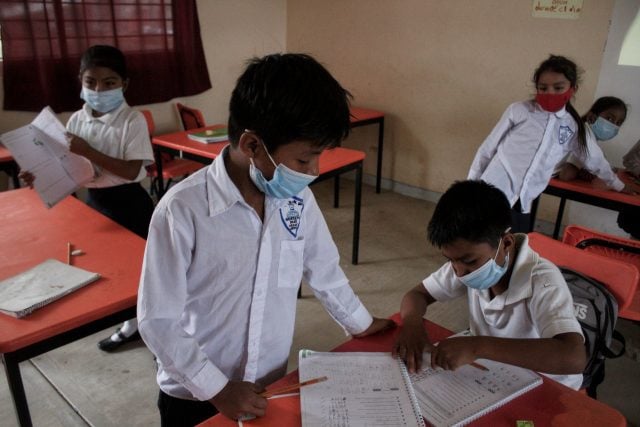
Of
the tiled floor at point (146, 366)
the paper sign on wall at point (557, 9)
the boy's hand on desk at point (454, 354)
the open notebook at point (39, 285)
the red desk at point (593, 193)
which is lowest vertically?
the tiled floor at point (146, 366)

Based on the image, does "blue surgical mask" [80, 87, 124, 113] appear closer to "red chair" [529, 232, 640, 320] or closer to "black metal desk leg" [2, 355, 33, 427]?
"black metal desk leg" [2, 355, 33, 427]

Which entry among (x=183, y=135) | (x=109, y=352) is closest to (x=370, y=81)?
(x=183, y=135)

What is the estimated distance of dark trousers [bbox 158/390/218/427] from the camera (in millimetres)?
1167

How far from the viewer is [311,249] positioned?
1.20 meters

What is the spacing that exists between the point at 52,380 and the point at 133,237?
3.09 ft

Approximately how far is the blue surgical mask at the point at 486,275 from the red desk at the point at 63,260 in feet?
2.90

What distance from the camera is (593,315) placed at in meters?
1.40

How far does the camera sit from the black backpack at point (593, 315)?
1405 mm

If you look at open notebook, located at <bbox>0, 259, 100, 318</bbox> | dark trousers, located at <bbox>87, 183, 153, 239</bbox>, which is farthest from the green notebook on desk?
open notebook, located at <bbox>0, 259, 100, 318</bbox>

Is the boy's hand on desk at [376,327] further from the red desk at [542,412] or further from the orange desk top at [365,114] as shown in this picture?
the orange desk top at [365,114]

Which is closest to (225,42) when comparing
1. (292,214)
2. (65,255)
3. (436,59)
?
(436,59)

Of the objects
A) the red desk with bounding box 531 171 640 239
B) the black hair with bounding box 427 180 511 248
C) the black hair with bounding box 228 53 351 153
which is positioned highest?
the black hair with bounding box 228 53 351 153

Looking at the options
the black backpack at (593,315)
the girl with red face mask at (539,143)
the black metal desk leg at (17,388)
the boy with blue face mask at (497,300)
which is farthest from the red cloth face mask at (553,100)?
the black metal desk leg at (17,388)

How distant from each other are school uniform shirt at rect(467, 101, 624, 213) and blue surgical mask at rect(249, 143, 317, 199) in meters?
1.90
